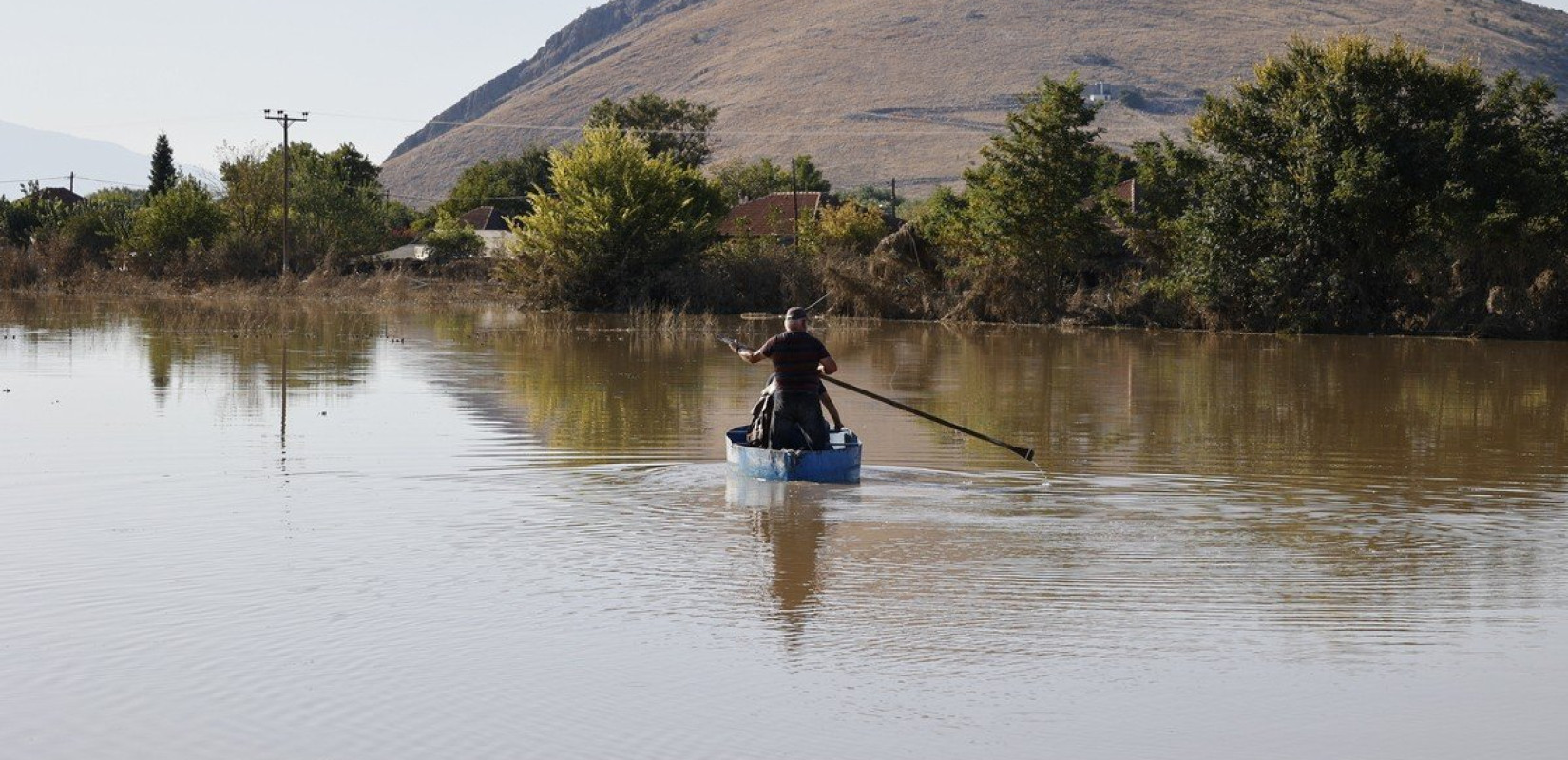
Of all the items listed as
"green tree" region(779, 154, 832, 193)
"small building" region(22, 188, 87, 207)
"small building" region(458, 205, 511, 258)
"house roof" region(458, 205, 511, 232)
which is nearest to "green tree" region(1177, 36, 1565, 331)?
"green tree" region(779, 154, 832, 193)

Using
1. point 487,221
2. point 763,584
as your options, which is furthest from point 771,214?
point 763,584

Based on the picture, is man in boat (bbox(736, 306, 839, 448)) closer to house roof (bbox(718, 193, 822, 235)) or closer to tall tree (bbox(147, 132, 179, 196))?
house roof (bbox(718, 193, 822, 235))

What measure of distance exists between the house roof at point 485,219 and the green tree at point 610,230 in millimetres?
47149

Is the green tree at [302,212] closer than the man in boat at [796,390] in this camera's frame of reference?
No

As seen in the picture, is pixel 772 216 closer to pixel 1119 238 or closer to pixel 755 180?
pixel 1119 238

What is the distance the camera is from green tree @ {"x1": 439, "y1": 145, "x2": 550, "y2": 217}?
112 metres

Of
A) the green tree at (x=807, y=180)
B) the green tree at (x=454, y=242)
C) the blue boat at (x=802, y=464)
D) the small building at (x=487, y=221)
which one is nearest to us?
the blue boat at (x=802, y=464)

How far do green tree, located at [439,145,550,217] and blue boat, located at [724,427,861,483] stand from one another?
9581 cm

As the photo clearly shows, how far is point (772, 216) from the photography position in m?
75.9

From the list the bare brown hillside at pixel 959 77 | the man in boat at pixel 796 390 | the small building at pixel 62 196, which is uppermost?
the bare brown hillside at pixel 959 77

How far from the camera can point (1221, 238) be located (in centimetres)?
4422

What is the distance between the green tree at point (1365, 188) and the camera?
4162 centimetres

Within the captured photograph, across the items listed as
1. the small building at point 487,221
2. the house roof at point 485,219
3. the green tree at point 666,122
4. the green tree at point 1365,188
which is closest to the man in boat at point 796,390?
the green tree at point 1365,188

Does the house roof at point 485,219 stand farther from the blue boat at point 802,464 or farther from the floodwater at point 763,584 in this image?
the blue boat at point 802,464
